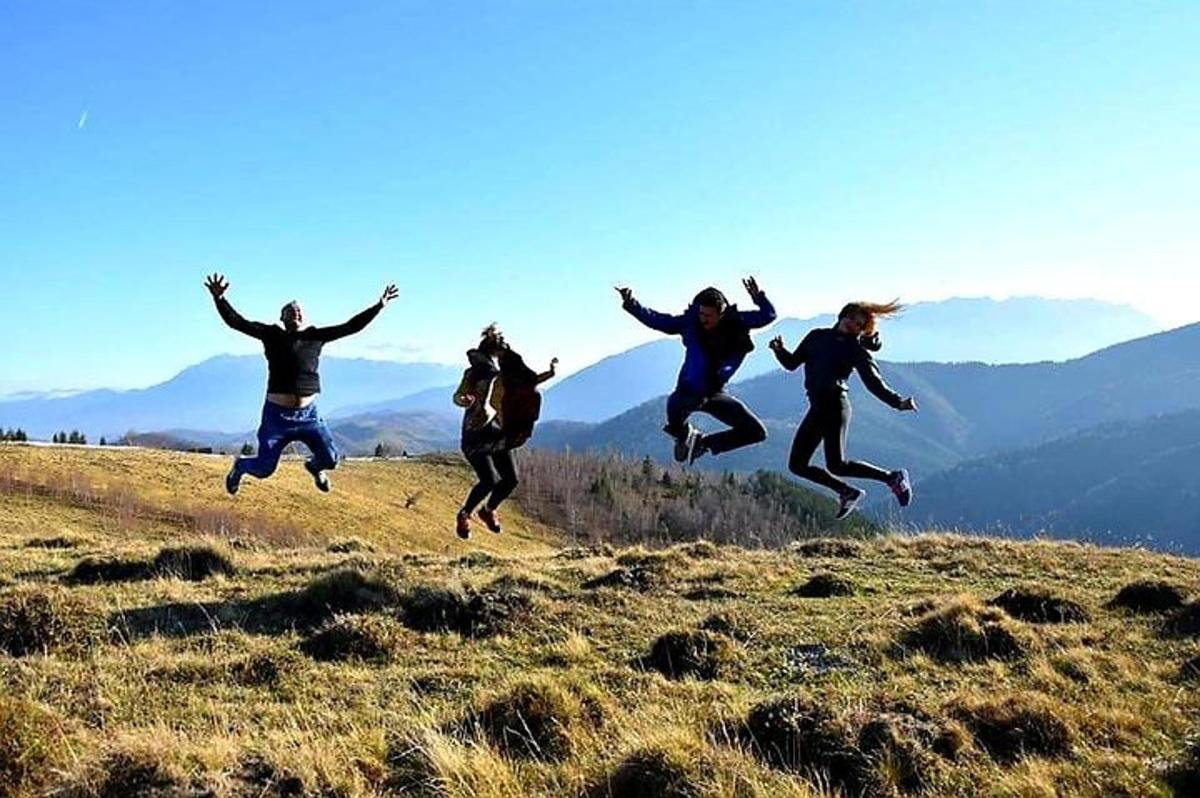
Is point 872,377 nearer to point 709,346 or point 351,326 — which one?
point 709,346

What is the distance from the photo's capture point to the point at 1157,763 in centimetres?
737

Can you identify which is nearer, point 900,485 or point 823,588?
point 900,485

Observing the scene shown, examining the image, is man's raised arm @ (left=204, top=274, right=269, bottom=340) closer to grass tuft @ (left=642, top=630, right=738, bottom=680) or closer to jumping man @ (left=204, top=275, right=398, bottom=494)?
jumping man @ (left=204, top=275, right=398, bottom=494)

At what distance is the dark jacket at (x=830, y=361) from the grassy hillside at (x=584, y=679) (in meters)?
3.36

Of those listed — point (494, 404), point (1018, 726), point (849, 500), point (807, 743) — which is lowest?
point (1018, 726)

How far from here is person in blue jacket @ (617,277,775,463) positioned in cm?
1254

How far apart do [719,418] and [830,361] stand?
1.76 m

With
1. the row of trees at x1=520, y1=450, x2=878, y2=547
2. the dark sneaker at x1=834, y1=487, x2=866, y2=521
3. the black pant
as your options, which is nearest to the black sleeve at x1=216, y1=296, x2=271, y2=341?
the black pant

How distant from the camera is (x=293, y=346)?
542 inches

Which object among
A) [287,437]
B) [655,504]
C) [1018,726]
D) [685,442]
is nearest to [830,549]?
[685,442]

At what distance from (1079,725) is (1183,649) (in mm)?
4500

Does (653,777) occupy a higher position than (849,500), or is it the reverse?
(849,500)

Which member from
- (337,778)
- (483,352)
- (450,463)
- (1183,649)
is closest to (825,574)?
(1183,649)

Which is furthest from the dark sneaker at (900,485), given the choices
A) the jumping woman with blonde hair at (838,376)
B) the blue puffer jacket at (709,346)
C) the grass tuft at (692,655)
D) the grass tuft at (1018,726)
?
the grass tuft at (1018,726)
